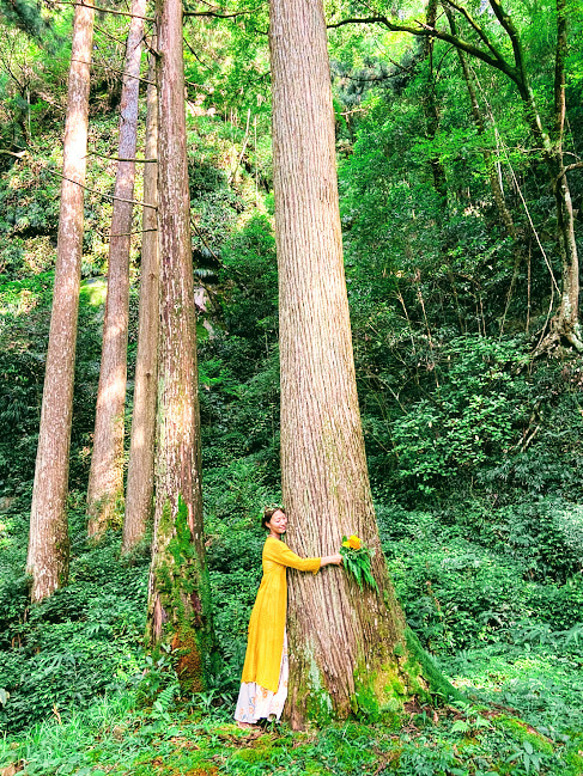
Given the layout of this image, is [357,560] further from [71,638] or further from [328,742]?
[71,638]

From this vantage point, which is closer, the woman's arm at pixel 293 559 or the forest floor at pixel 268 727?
the forest floor at pixel 268 727

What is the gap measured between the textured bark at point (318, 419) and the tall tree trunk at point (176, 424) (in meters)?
1.20

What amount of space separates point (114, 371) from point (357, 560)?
7801 millimetres

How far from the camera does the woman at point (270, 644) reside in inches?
137

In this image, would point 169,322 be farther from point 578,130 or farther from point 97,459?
point 578,130

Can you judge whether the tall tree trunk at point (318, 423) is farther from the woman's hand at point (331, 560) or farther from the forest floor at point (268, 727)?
the forest floor at point (268, 727)

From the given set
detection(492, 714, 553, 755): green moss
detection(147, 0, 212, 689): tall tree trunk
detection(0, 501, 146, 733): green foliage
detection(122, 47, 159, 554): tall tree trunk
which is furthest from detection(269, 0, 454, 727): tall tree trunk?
detection(122, 47, 159, 554): tall tree trunk

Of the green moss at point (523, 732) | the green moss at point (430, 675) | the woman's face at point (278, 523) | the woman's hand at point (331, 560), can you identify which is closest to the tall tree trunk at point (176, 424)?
the woman's face at point (278, 523)

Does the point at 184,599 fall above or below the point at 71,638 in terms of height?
above

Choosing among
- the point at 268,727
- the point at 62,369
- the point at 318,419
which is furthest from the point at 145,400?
the point at 268,727

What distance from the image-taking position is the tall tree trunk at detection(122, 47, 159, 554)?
793 centimetres

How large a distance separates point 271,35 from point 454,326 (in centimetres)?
720

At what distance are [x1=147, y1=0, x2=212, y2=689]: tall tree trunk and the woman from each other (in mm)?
650

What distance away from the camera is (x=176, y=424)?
4617 millimetres
